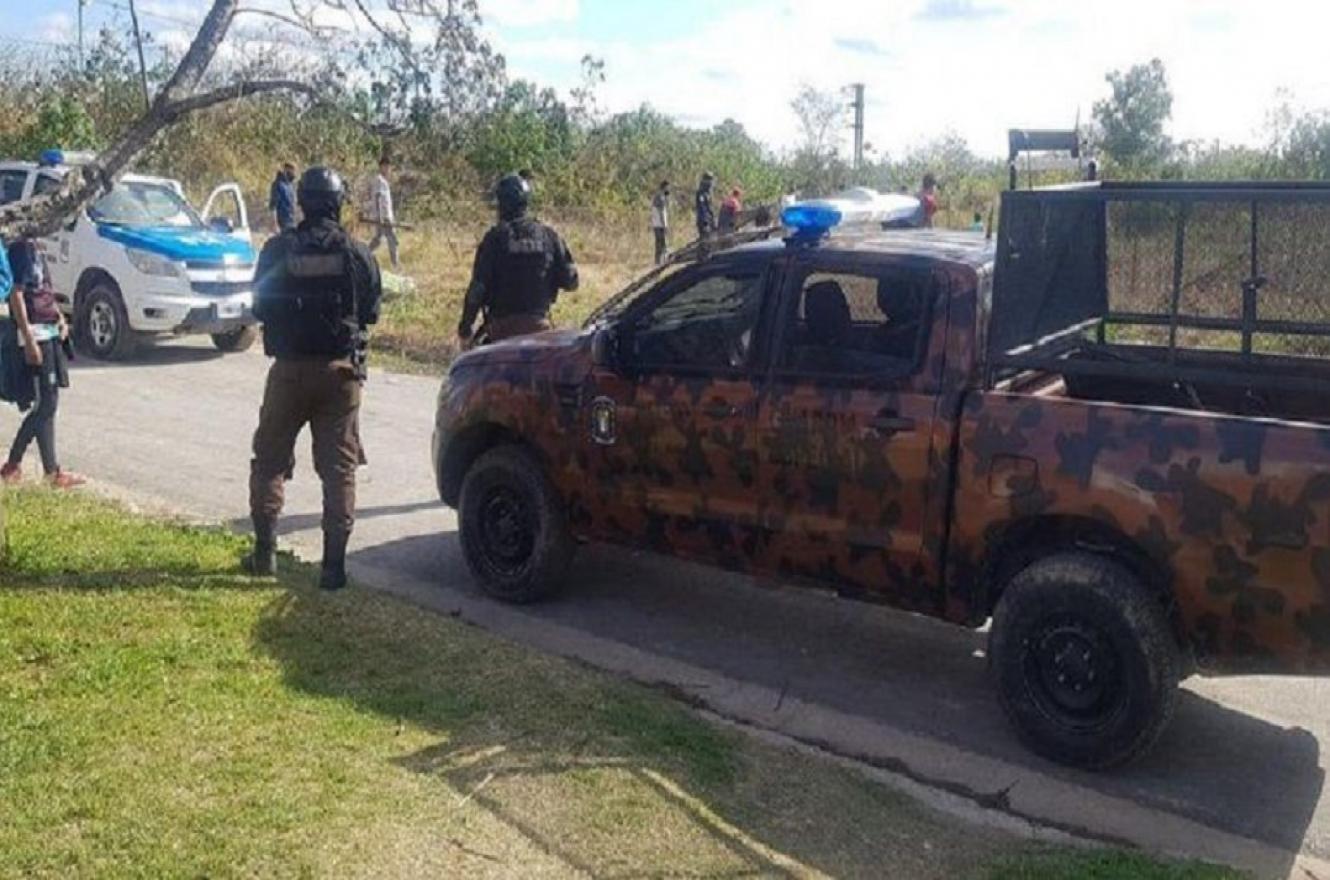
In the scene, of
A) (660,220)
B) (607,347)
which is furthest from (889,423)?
(660,220)

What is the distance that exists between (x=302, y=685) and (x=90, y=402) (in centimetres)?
755

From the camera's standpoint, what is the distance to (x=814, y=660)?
20.1 ft

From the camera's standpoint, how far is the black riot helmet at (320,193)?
20.9ft

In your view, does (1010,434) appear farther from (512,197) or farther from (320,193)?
(512,197)

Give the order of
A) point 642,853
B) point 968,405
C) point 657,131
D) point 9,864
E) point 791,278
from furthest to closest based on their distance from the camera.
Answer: point 657,131
point 791,278
point 968,405
point 642,853
point 9,864

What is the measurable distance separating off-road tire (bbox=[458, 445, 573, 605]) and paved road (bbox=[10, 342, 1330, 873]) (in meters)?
0.14

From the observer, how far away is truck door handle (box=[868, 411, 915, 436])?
5.31 metres

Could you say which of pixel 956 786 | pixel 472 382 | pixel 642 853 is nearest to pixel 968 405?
pixel 956 786

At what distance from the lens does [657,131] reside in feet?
128

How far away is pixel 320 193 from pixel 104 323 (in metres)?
8.77

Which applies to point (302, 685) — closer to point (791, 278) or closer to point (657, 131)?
point (791, 278)

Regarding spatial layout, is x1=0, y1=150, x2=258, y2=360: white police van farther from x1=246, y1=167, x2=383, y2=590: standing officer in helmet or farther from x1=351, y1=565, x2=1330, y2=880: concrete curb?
x1=351, y1=565, x2=1330, y2=880: concrete curb

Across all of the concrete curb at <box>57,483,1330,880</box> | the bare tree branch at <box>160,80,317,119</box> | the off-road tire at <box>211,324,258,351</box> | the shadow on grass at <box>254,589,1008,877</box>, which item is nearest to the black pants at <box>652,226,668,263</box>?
the off-road tire at <box>211,324,258,351</box>

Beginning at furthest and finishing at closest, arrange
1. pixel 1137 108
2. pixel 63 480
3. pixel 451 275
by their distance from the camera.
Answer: pixel 1137 108, pixel 451 275, pixel 63 480
